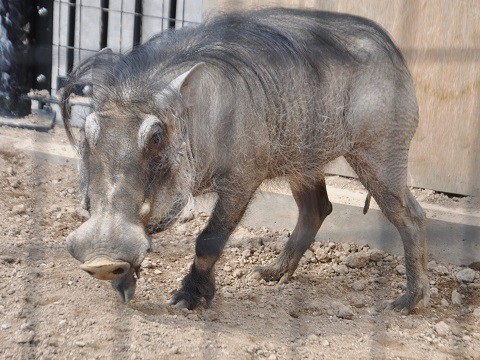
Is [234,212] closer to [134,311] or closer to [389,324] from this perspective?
[134,311]

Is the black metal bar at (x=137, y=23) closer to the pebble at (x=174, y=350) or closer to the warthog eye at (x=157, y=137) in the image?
the warthog eye at (x=157, y=137)

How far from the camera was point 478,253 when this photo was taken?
140 inches

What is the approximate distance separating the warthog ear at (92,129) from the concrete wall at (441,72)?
156cm

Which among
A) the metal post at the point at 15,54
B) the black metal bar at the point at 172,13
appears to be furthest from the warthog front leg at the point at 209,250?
the black metal bar at the point at 172,13

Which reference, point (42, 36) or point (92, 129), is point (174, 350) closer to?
point (92, 129)

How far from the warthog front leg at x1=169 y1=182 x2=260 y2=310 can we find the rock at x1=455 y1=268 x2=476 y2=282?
1149 millimetres

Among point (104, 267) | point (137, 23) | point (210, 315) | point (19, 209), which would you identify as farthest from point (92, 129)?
point (137, 23)

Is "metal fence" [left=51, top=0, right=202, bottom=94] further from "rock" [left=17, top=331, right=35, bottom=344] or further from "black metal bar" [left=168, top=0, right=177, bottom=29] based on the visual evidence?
"rock" [left=17, top=331, right=35, bottom=344]

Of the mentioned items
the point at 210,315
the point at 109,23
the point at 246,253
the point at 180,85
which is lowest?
the point at 246,253

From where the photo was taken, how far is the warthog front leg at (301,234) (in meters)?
3.41

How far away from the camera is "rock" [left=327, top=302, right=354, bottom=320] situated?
301 centimetres

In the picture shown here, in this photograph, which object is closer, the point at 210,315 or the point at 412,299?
the point at 210,315

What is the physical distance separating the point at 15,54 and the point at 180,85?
2.33 metres

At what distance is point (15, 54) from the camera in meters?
4.62
